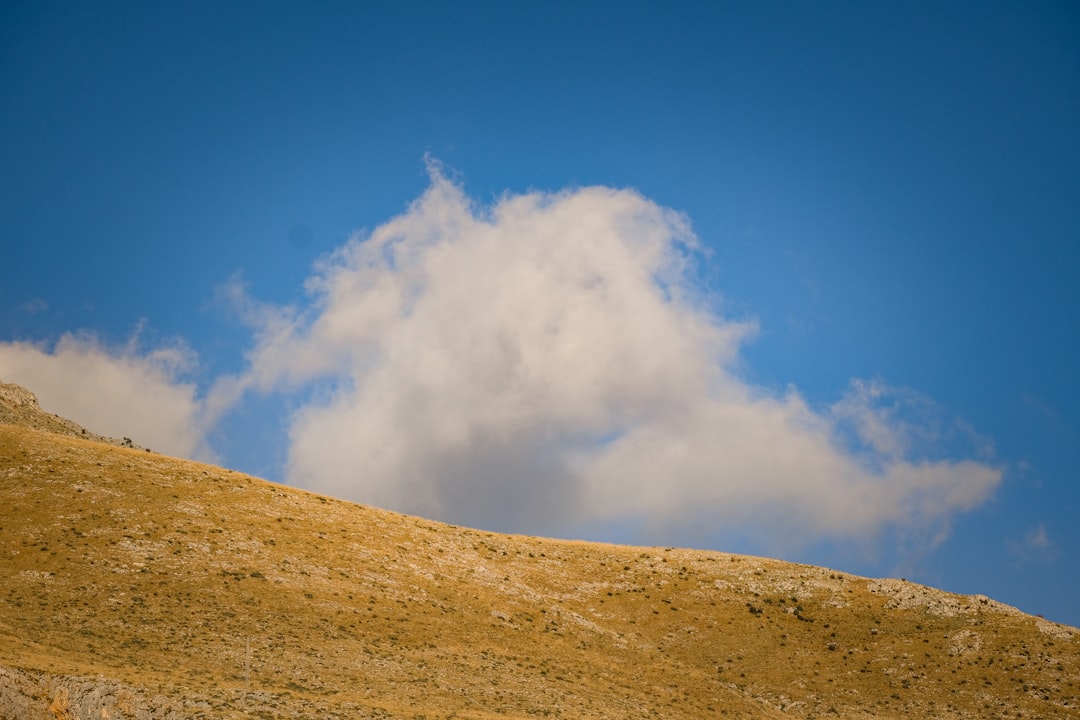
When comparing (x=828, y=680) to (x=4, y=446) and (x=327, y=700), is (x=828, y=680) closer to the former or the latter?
(x=327, y=700)

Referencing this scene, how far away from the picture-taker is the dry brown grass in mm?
49469

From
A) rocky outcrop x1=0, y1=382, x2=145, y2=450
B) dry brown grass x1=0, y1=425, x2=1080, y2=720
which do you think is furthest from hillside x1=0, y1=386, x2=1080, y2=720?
rocky outcrop x1=0, y1=382, x2=145, y2=450

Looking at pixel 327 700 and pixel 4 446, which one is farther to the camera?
pixel 4 446

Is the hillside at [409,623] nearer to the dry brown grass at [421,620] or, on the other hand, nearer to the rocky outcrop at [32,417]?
the dry brown grass at [421,620]

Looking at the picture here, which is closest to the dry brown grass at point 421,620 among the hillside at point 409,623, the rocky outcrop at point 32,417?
the hillside at point 409,623

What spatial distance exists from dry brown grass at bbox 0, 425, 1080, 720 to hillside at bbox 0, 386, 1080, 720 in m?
0.21

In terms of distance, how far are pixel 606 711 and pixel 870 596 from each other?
1481 inches

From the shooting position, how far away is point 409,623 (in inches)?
2469

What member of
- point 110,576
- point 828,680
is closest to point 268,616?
point 110,576

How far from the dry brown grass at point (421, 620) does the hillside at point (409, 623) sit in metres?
0.21

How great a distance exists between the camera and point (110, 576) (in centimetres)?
5875

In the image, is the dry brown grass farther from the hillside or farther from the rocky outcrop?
the rocky outcrop

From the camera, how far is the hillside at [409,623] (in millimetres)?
47562

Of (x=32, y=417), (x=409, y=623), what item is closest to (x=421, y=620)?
(x=409, y=623)
